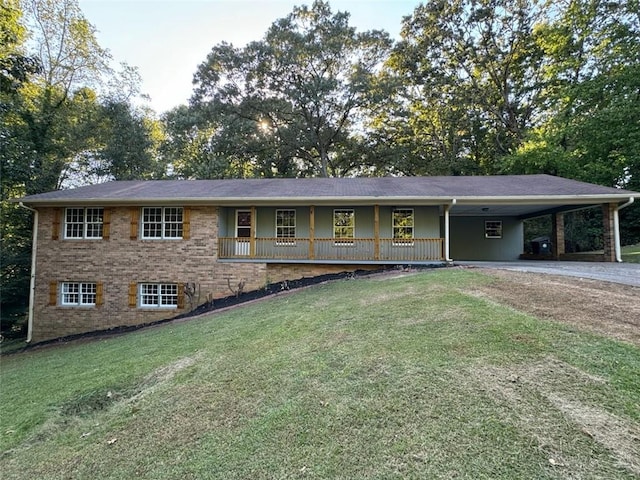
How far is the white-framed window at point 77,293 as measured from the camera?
508 inches

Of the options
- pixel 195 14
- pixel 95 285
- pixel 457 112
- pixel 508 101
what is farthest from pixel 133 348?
pixel 508 101

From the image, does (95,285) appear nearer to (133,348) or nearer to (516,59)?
(133,348)

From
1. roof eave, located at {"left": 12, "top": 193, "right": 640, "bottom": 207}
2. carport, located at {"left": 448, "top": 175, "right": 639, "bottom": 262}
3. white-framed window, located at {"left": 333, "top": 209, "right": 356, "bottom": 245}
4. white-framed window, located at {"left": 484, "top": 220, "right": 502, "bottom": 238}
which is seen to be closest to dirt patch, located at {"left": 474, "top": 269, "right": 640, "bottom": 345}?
roof eave, located at {"left": 12, "top": 193, "right": 640, "bottom": 207}

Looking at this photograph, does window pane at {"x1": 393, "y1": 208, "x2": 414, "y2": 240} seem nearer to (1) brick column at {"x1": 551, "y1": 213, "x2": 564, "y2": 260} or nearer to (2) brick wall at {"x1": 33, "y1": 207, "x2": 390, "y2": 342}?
(2) brick wall at {"x1": 33, "y1": 207, "x2": 390, "y2": 342}

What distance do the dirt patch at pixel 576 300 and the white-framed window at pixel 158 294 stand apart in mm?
10360

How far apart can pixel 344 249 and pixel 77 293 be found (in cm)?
1023

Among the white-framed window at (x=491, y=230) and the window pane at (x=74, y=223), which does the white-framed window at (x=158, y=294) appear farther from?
the white-framed window at (x=491, y=230)

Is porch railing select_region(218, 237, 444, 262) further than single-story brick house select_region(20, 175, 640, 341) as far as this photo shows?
Yes

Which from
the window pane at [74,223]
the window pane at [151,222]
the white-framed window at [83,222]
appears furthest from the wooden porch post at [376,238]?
the window pane at [74,223]

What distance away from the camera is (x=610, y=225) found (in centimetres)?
1231

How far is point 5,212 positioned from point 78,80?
411 inches

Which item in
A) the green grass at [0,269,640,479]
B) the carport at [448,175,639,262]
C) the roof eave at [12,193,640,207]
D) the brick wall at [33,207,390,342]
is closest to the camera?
the green grass at [0,269,640,479]

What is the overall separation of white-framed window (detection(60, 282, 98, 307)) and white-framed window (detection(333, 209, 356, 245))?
30.9 feet

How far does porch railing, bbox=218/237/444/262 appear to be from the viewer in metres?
12.7
